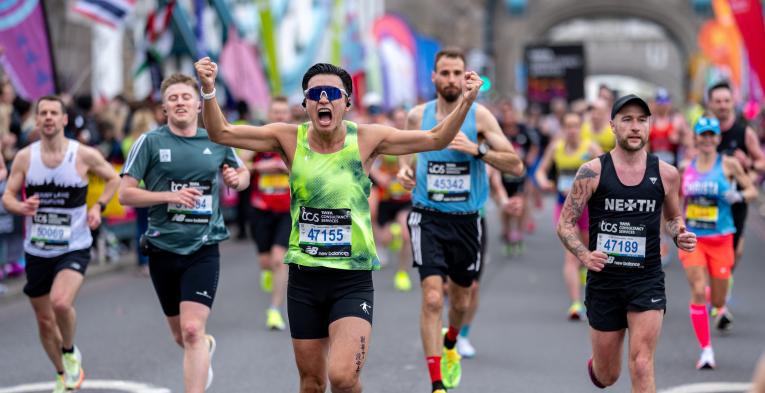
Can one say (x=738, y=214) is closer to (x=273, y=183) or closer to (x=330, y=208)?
(x=273, y=183)

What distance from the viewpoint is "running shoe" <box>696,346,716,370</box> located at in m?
8.19

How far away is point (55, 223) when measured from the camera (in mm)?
7539

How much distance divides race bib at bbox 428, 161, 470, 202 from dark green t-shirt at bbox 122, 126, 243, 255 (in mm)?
1543

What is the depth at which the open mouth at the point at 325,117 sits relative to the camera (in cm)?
552

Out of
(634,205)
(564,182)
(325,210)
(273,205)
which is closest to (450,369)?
(634,205)

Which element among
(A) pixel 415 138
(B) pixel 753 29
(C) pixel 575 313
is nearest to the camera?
(A) pixel 415 138

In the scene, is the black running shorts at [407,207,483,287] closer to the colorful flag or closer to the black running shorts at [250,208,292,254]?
the black running shorts at [250,208,292,254]

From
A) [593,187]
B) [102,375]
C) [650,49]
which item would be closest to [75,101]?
[102,375]

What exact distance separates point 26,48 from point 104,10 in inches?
80.2

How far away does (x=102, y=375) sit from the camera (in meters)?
8.09

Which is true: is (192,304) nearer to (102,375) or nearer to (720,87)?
(102,375)

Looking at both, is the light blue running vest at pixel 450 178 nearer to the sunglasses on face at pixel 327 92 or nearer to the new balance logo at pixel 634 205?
the new balance logo at pixel 634 205

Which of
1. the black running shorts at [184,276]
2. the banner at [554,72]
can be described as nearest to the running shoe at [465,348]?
the black running shorts at [184,276]

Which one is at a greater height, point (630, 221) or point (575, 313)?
point (630, 221)
